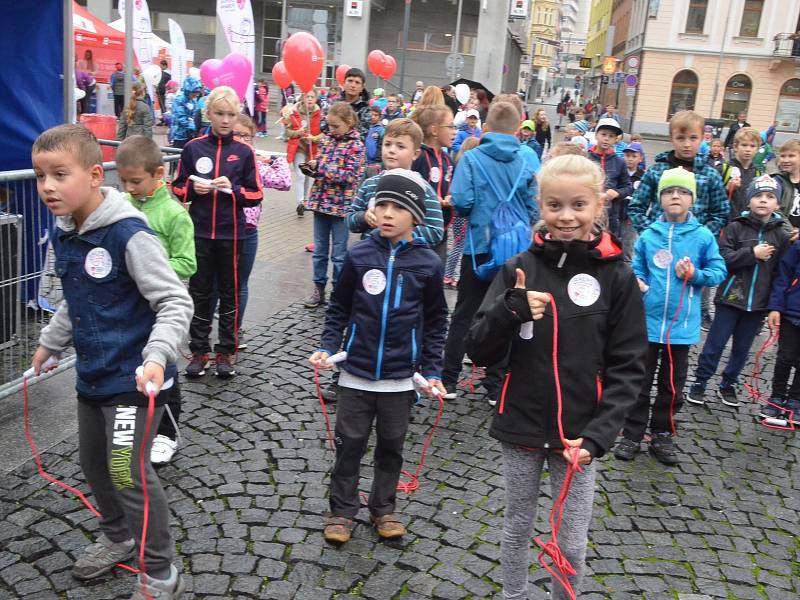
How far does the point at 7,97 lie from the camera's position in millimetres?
6184

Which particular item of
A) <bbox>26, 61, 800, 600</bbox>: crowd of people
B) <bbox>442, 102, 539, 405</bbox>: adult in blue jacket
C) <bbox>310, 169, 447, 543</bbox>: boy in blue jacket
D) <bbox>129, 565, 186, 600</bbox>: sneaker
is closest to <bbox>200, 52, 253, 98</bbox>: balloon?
<bbox>26, 61, 800, 600</bbox>: crowd of people

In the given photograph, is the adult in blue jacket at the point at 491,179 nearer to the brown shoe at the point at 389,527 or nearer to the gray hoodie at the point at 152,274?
the brown shoe at the point at 389,527

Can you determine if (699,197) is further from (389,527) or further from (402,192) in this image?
(389,527)

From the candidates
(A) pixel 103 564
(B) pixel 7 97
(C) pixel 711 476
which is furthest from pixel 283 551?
(B) pixel 7 97

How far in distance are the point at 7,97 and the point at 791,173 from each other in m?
6.63

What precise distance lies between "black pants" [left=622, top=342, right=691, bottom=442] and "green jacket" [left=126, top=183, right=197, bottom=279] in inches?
115

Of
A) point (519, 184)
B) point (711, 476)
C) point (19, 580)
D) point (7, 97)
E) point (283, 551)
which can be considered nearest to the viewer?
point (19, 580)

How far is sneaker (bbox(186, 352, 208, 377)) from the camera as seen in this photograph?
5.44m

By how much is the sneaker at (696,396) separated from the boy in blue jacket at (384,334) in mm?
3121

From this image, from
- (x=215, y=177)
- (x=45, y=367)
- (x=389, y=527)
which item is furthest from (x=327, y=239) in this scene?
(x=45, y=367)

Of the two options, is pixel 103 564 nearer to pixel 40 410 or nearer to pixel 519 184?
pixel 40 410

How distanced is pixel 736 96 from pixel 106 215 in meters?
51.2

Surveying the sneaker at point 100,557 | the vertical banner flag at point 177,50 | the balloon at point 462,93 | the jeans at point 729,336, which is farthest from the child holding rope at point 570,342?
the vertical banner flag at point 177,50

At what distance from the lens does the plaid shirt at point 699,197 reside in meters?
5.50
